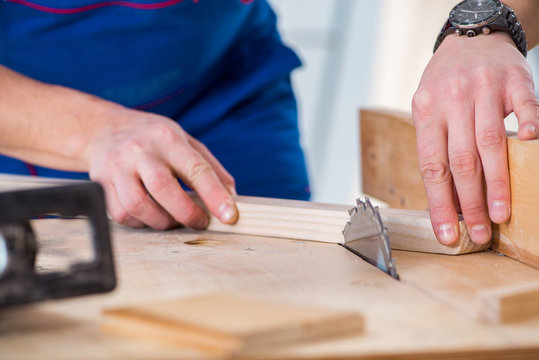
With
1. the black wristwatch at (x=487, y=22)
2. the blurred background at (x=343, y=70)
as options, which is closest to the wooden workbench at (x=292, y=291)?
the black wristwatch at (x=487, y=22)

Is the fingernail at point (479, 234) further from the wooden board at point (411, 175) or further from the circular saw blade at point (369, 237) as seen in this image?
the circular saw blade at point (369, 237)

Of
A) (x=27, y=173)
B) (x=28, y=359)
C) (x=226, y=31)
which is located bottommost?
(x=27, y=173)

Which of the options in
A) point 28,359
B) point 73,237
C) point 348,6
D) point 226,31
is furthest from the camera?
point 348,6

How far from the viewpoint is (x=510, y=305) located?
0.56 m

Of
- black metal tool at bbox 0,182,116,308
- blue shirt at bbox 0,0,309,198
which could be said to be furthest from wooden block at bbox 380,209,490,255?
blue shirt at bbox 0,0,309,198

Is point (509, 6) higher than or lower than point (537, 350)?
higher

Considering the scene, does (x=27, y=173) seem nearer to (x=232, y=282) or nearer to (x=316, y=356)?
(x=232, y=282)

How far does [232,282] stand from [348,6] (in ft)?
12.1

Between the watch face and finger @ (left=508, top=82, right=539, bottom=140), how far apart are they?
0.52 feet

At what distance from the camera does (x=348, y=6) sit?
4.12m

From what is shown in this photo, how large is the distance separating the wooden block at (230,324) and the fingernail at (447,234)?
0.34 metres

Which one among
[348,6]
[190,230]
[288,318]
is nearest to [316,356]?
[288,318]

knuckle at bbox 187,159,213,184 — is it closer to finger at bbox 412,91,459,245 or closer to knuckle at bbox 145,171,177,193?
knuckle at bbox 145,171,177,193

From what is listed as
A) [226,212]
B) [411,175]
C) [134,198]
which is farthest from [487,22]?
[134,198]
